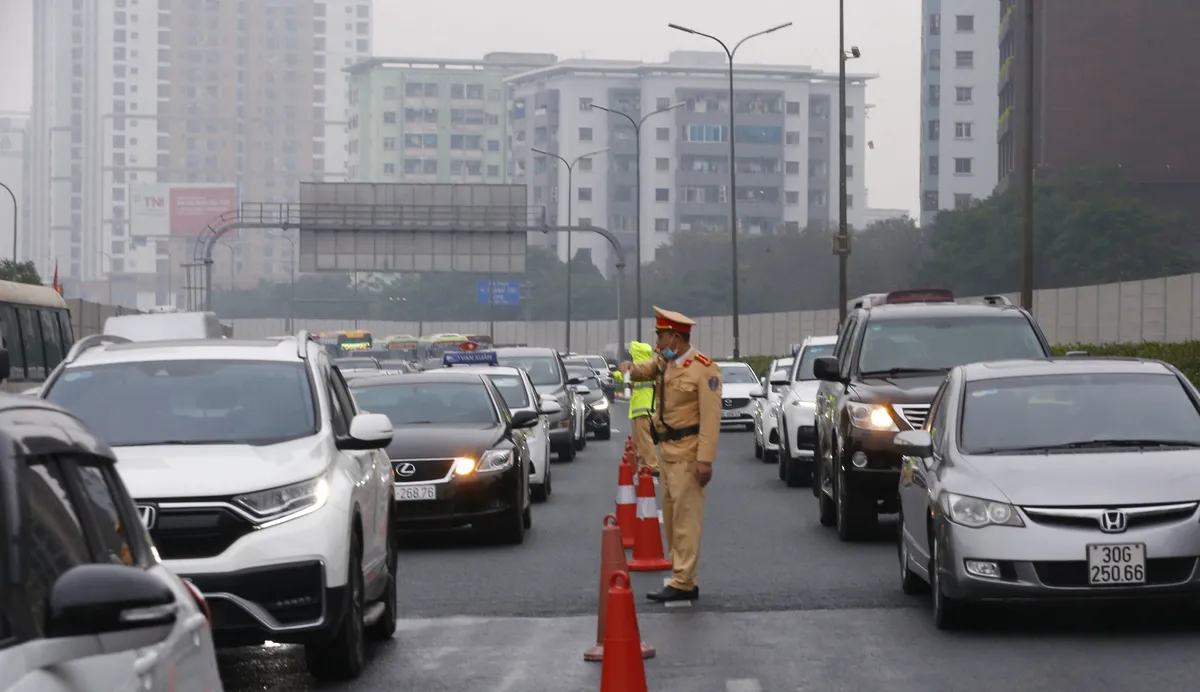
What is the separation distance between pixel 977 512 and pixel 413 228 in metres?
55.7

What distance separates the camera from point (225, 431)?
1016 centimetres

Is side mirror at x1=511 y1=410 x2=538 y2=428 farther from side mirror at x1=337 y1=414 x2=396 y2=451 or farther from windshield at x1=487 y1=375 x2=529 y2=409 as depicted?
windshield at x1=487 y1=375 x2=529 y2=409

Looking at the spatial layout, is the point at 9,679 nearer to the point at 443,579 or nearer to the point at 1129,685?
the point at 1129,685

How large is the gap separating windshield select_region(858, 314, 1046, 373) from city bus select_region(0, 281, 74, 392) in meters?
15.6

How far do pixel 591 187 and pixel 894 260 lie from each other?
74.8 meters

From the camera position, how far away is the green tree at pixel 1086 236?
84312 millimetres

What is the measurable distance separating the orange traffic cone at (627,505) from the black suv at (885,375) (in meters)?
1.71

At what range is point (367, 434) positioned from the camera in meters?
9.80

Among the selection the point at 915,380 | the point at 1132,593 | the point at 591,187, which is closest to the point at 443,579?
the point at 915,380

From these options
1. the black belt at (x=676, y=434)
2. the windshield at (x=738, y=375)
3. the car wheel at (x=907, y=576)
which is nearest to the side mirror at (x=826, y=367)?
Result: the car wheel at (x=907, y=576)

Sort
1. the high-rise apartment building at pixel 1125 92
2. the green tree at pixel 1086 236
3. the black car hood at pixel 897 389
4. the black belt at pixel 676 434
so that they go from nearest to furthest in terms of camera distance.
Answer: the black belt at pixel 676 434, the black car hood at pixel 897 389, the green tree at pixel 1086 236, the high-rise apartment building at pixel 1125 92

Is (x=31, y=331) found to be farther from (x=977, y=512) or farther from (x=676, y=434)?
(x=977, y=512)

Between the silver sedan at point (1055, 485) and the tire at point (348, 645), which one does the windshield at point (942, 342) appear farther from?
the tire at point (348, 645)

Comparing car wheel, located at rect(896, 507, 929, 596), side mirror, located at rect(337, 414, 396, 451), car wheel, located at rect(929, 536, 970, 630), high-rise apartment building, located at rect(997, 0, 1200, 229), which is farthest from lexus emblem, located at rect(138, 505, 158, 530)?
high-rise apartment building, located at rect(997, 0, 1200, 229)
